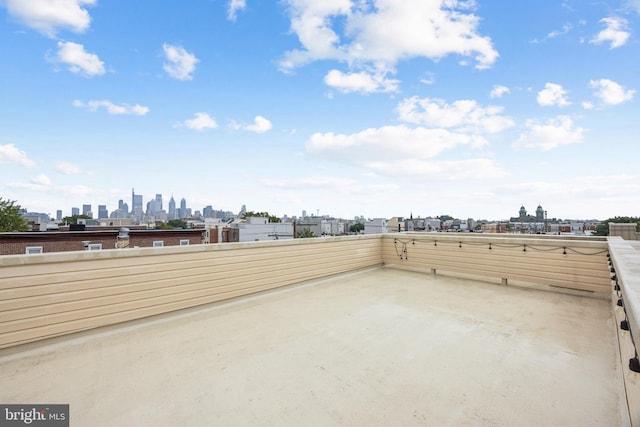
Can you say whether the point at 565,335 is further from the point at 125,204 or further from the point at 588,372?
the point at 125,204

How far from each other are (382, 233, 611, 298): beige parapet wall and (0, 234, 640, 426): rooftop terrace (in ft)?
0.10

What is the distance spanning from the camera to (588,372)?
205 centimetres

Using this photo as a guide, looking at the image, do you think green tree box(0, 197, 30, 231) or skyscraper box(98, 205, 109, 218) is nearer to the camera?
green tree box(0, 197, 30, 231)

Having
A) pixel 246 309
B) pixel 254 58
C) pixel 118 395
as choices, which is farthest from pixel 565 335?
pixel 254 58

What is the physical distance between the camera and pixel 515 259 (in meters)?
4.95

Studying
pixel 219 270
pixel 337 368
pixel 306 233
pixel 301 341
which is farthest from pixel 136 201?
pixel 337 368

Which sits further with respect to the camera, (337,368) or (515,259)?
(515,259)

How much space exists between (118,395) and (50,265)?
5.83ft

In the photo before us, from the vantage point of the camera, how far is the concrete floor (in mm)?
1603

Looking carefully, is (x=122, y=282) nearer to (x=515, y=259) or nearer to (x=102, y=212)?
(x=515, y=259)

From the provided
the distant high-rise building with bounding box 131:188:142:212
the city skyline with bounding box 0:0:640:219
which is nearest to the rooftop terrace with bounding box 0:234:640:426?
the city skyline with bounding box 0:0:640:219

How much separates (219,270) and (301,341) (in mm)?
1888

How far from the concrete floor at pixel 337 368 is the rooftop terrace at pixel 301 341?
0.01m

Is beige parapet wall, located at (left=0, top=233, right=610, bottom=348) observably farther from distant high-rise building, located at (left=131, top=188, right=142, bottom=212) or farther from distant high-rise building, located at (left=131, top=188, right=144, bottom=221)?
distant high-rise building, located at (left=131, top=188, right=142, bottom=212)
